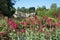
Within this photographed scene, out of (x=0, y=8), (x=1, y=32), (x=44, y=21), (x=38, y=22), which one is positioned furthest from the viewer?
(x=0, y=8)

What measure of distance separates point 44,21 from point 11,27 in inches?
101

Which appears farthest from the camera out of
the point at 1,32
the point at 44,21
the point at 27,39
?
the point at 44,21

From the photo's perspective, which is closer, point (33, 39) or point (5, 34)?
point (33, 39)

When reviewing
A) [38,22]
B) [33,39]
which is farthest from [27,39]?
[38,22]

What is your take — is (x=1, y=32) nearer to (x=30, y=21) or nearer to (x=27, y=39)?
(x=27, y=39)

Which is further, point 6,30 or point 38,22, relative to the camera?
point 38,22

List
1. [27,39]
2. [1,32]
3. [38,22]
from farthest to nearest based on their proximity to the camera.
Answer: [38,22], [1,32], [27,39]

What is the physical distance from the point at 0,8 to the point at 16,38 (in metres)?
29.8

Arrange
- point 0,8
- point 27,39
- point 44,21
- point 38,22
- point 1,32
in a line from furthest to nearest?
point 0,8
point 44,21
point 38,22
point 1,32
point 27,39

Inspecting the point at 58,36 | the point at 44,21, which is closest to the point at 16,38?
the point at 58,36

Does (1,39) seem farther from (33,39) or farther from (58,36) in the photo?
(58,36)

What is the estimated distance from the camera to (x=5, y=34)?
8.23m

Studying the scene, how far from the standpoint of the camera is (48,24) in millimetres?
9922

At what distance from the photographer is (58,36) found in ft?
25.5
